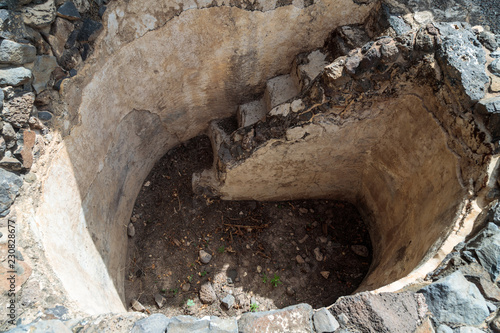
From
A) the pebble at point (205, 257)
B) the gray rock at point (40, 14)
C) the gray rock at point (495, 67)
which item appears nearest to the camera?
the gray rock at point (40, 14)

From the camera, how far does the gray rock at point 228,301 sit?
10.1 ft

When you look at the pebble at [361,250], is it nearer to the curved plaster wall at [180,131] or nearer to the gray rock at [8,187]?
the curved plaster wall at [180,131]

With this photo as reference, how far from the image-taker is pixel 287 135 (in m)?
2.92

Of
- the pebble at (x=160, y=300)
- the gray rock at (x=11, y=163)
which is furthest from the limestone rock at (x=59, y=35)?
the pebble at (x=160, y=300)

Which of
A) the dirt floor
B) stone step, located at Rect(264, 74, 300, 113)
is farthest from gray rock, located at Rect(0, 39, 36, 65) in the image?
stone step, located at Rect(264, 74, 300, 113)

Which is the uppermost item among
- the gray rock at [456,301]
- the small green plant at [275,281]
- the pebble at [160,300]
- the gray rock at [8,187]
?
the gray rock at [8,187]

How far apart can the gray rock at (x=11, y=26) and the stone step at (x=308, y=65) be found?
208 centimetres

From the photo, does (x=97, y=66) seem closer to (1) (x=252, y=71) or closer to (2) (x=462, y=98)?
(1) (x=252, y=71)

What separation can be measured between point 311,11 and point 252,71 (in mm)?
744

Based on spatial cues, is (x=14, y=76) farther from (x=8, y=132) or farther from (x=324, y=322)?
(x=324, y=322)

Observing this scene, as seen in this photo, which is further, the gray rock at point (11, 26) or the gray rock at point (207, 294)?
the gray rock at point (207, 294)

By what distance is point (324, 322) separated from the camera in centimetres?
175

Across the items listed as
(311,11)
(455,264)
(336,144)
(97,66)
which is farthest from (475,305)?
(97,66)

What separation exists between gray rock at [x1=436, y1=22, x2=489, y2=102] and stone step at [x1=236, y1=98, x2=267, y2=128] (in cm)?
166
